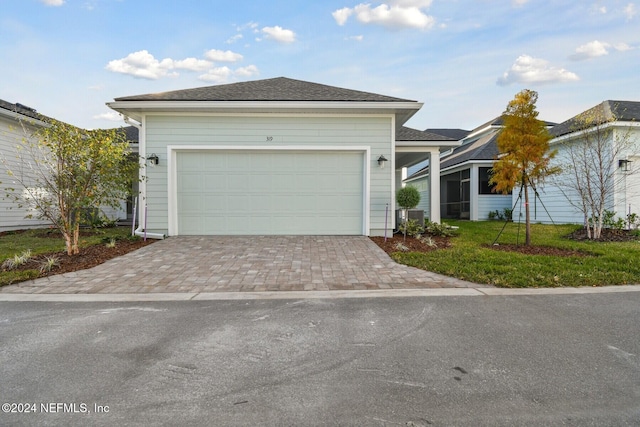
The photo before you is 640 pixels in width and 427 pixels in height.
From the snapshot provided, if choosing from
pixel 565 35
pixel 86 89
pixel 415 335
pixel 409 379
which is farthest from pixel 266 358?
pixel 86 89

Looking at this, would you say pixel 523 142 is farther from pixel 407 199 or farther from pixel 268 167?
pixel 268 167

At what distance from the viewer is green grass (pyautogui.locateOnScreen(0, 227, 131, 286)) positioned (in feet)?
16.9

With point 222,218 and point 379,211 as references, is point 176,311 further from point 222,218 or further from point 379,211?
point 379,211

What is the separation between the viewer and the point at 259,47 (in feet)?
43.7

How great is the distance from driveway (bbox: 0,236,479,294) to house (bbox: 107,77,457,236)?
152cm

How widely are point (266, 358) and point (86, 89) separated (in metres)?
14.9

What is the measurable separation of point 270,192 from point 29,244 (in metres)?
6.11

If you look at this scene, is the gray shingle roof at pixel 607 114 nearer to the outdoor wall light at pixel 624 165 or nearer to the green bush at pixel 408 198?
the outdoor wall light at pixel 624 165

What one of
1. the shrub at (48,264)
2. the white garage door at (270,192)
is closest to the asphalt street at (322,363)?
the shrub at (48,264)

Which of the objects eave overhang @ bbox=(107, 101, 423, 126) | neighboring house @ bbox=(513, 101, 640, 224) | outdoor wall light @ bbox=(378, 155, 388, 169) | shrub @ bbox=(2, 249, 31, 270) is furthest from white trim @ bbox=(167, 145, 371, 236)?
neighboring house @ bbox=(513, 101, 640, 224)

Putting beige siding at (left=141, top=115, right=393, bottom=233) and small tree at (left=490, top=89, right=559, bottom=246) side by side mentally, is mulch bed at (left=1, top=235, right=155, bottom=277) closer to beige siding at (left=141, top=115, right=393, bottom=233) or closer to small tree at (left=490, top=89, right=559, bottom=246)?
beige siding at (left=141, top=115, right=393, bottom=233)

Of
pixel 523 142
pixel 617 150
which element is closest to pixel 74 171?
pixel 523 142

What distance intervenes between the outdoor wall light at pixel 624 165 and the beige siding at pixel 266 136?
7537 millimetres

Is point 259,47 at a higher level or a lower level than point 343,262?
higher
